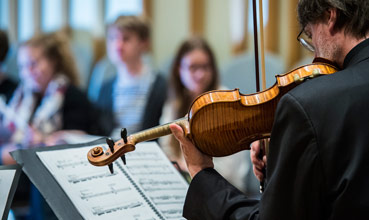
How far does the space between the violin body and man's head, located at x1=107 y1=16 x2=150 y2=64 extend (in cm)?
222

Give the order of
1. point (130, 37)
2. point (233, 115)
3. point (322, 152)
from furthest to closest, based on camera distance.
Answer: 1. point (130, 37)
2. point (233, 115)
3. point (322, 152)

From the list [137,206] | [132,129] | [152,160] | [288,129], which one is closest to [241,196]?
[288,129]

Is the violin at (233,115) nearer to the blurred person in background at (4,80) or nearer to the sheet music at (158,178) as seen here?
the sheet music at (158,178)

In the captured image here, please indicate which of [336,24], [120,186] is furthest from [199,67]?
[336,24]

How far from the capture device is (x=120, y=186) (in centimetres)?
160

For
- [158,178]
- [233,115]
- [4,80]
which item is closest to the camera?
[233,115]

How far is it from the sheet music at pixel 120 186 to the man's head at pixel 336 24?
0.65m

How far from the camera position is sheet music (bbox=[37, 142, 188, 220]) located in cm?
150

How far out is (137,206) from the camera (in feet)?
5.07

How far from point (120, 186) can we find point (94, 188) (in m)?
0.08

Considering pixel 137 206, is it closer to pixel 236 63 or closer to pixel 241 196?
pixel 241 196

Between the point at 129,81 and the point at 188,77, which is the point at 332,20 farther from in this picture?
the point at 129,81

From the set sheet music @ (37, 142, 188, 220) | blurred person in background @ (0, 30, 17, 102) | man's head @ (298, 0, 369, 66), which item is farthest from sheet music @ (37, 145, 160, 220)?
blurred person in background @ (0, 30, 17, 102)

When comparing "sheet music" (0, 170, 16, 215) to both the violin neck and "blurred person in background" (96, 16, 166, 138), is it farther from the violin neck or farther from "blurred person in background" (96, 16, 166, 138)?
"blurred person in background" (96, 16, 166, 138)
